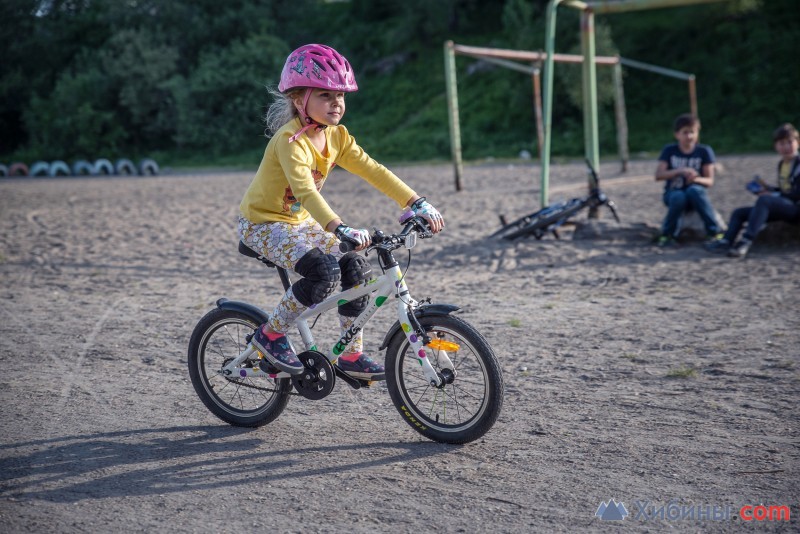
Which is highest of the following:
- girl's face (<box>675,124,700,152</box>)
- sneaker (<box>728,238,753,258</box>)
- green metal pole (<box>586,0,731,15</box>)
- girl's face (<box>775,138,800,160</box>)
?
green metal pole (<box>586,0,731,15</box>)

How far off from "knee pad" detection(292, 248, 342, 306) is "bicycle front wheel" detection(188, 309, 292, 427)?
1.55 feet

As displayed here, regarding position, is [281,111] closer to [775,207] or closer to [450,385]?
[450,385]

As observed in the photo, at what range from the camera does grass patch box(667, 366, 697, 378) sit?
4.76 m

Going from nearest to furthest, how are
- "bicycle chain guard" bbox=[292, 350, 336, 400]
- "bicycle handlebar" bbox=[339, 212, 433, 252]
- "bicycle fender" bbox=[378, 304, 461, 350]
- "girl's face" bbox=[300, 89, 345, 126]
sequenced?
1. "bicycle handlebar" bbox=[339, 212, 433, 252]
2. "bicycle fender" bbox=[378, 304, 461, 350]
3. "girl's face" bbox=[300, 89, 345, 126]
4. "bicycle chain guard" bbox=[292, 350, 336, 400]

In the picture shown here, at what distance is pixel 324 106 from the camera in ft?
12.5

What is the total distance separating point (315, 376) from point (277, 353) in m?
0.22

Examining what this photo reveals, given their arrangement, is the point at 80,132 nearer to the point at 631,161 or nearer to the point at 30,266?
the point at 631,161

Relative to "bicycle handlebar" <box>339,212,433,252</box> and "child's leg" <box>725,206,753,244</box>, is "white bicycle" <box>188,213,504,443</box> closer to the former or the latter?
"bicycle handlebar" <box>339,212,433,252</box>

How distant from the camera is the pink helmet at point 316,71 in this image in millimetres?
3762

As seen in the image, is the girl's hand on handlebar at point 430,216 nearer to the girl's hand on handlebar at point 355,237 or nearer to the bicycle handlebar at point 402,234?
the bicycle handlebar at point 402,234

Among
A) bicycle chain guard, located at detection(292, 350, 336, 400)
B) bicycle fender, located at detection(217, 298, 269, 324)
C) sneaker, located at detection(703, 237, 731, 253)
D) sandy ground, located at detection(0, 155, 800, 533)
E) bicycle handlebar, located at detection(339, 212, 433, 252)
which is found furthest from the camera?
sneaker, located at detection(703, 237, 731, 253)

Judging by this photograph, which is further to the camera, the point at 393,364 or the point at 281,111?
the point at 281,111

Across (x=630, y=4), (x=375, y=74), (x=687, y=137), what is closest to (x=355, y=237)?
(x=687, y=137)

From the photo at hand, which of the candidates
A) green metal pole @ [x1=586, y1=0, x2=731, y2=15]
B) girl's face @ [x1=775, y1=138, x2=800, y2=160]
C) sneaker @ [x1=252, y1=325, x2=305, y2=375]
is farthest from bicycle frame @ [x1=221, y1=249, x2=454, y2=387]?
green metal pole @ [x1=586, y1=0, x2=731, y2=15]
